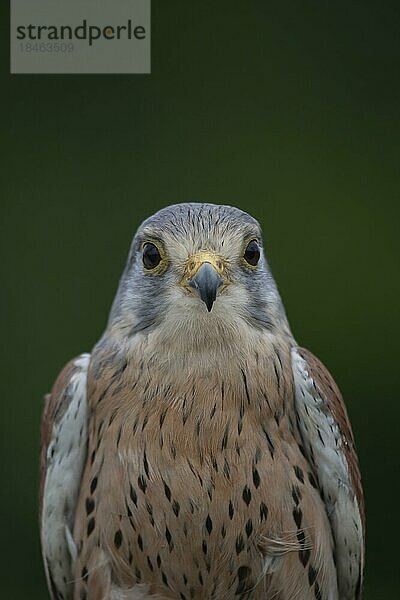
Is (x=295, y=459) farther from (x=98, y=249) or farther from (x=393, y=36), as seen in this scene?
(x=393, y=36)

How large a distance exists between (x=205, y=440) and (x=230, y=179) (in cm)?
66

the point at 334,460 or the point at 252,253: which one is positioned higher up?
the point at 252,253

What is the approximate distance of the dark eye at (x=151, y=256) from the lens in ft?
5.37

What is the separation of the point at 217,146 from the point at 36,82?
38 cm

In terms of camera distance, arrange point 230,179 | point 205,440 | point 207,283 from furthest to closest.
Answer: point 230,179 < point 205,440 < point 207,283

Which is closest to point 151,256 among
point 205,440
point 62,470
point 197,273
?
point 197,273

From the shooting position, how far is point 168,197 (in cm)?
210

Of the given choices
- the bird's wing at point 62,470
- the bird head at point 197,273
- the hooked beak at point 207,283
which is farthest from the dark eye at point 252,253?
the bird's wing at point 62,470

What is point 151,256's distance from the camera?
165 centimetres

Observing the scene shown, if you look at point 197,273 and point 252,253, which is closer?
point 197,273

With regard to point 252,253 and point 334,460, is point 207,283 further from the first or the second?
point 334,460

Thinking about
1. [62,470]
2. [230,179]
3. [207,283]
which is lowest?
[62,470]

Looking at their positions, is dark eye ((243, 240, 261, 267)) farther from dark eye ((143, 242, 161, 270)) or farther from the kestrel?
dark eye ((143, 242, 161, 270))

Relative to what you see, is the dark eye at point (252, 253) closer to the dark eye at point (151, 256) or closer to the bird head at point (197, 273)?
the bird head at point (197, 273)
